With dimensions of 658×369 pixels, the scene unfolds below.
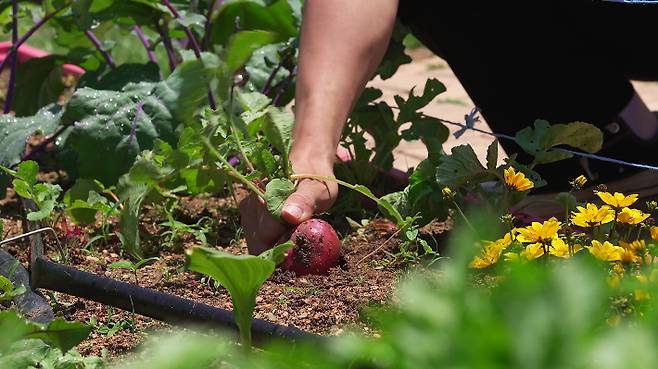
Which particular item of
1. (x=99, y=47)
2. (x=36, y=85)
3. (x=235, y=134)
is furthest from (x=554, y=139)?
(x=36, y=85)

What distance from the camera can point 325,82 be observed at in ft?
7.07

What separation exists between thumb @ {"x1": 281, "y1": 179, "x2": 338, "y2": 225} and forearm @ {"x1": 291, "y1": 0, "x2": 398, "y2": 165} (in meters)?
0.06

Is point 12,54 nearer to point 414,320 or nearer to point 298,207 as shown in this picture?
point 298,207

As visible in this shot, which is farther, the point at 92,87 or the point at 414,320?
the point at 92,87

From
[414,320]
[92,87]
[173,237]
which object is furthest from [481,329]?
[92,87]

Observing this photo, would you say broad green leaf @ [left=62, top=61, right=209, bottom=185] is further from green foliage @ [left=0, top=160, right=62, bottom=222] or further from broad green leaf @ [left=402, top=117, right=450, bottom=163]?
broad green leaf @ [left=402, top=117, right=450, bottom=163]

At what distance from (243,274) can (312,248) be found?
582mm

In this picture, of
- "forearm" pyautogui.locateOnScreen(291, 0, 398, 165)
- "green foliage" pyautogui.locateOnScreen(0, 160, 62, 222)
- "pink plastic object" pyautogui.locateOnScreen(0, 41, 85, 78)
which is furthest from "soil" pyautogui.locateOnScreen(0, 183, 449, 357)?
"pink plastic object" pyautogui.locateOnScreen(0, 41, 85, 78)

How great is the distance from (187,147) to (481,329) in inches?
57.9

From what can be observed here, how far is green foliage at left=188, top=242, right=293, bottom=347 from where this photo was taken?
57.3 inches

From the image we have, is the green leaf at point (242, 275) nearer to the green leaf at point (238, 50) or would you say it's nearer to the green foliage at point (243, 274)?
the green foliage at point (243, 274)

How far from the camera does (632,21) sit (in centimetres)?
243

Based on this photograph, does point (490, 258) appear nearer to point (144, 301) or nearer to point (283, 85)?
point (144, 301)

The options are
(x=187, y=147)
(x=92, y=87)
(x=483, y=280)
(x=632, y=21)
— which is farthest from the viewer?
(x=92, y=87)
